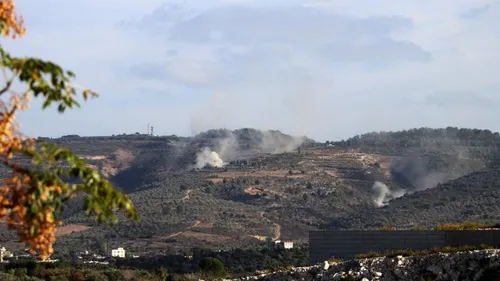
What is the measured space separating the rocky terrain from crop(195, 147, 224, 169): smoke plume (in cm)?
11035

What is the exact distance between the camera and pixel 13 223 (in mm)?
10773

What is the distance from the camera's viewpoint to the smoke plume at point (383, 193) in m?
121

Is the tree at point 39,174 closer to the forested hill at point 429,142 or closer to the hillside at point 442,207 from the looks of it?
the hillside at point 442,207

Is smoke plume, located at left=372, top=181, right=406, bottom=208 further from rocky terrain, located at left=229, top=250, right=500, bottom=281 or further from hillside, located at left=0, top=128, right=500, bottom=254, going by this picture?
rocky terrain, located at left=229, top=250, right=500, bottom=281

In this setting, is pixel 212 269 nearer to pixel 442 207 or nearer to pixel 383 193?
pixel 442 207

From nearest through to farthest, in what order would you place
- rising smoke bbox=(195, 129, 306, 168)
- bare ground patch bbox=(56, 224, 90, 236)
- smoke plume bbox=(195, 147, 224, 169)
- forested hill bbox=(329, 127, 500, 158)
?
bare ground patch bbox=(56, 224, 90, 236), forested hill bbox=(329, 127, 500, 158), smoke plume bbox=(195, 147, 224, 169), rising smoke bbox=(195, 129, 306, 168)

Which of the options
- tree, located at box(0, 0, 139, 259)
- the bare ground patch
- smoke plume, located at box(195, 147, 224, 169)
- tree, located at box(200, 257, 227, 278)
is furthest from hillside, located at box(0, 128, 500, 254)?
tree, located at box(0, 0, 139, 259)

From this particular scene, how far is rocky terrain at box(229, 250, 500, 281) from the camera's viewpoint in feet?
108

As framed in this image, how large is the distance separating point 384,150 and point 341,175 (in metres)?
22.5

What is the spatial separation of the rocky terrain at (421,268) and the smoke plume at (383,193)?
83356mm

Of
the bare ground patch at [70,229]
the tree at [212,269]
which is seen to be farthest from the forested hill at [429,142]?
the tree at [212,269]

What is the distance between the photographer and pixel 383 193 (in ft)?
412

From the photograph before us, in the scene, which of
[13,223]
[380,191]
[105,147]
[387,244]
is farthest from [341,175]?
[13,223]

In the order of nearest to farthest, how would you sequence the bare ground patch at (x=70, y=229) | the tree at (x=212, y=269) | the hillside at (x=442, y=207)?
the tree at (x=212, y=269) < the hillside at (x=442, y=207) < the bare ground patch at (x=70, y=229)
